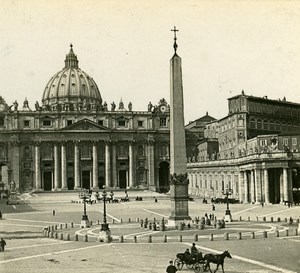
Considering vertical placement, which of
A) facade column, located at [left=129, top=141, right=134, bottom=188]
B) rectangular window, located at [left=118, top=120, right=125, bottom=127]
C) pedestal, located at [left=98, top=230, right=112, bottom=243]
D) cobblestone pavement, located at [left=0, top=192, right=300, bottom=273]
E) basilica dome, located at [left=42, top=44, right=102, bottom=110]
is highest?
basilica dome, located at [left=42, top=44, right=102, bottom=110]

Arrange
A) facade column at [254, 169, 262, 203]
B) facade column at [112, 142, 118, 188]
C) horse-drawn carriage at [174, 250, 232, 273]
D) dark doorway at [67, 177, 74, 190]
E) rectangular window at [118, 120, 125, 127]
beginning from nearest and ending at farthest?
1. horse-drawn carriage at [174, 250, 232, 273]
2. facade column at [254, 169, 262, 203]
3. dark doorway at [67, 177, 74, 190]
4. facade column at [112, 142, 118, 188]
5. rectangular window at [118, 120, 125, 127]

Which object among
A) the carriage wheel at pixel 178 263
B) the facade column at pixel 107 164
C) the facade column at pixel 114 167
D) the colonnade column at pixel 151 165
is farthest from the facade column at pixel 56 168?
the carriage wheel at pixel 178 263

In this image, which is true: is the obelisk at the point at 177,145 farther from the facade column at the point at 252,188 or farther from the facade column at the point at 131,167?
the facade column at the point at 131,167

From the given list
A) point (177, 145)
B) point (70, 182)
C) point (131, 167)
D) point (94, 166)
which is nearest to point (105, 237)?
point (177, 145)

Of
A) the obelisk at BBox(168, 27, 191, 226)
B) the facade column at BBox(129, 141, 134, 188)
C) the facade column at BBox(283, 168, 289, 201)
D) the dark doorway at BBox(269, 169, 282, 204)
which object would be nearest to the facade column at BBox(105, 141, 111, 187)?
the facade column at BBox(129, 141, 134, 188)

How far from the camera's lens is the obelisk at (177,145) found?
114 ft

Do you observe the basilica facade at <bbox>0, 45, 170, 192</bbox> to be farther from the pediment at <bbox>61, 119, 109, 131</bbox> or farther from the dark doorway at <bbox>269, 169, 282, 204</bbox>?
the dark doorway at <bbox>269, 169, 282, 204</bbox>

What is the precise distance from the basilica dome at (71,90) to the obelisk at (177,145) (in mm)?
94053

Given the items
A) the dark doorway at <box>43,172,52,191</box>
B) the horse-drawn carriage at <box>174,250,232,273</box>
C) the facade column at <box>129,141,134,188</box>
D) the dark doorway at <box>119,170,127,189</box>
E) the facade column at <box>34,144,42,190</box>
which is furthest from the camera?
the dark doorway at <box>119,170,127,189</box>

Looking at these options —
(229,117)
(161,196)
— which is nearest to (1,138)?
(161,196)

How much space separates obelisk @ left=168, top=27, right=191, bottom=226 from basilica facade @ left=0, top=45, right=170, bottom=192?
2865 inches

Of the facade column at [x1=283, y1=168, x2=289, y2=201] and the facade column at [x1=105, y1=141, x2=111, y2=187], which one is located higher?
the facade column at [x1=105, y1=141, x2=111, y2=187]

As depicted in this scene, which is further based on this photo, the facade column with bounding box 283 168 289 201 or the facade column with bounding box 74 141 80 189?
the facade column with bounding box 74 141 80 189

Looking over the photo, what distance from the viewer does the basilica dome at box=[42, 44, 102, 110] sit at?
132m
